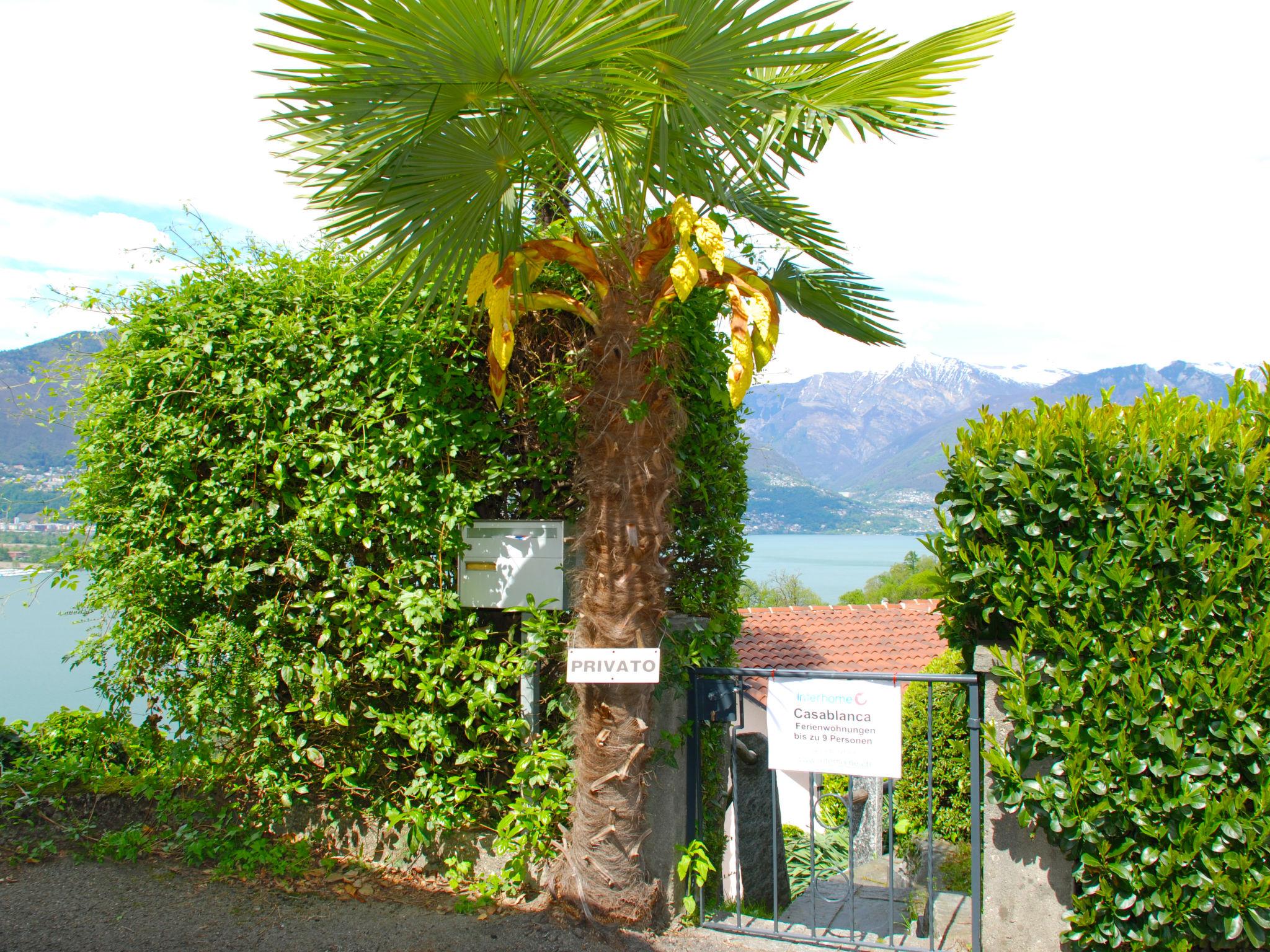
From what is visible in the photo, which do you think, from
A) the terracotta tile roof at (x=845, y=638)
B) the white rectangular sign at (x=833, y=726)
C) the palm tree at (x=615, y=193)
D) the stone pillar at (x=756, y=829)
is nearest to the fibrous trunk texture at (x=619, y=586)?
the palm tree at (x=615, y=193)

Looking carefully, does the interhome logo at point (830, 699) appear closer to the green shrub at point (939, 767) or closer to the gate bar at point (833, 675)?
the gate bar at point (833, 675)

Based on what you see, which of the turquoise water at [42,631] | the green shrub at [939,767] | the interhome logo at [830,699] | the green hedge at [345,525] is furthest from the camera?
the green shrub at [939,767]

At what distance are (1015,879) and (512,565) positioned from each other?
265 cm

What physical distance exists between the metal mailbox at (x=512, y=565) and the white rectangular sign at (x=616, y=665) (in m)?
0.41

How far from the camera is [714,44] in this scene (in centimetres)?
340

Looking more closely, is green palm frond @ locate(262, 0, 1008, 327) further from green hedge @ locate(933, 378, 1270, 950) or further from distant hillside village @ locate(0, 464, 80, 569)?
distant hillside village @ locate(0, 464, 80, 569)

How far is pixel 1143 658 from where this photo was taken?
335 cm

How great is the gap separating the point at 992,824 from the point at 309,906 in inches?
126

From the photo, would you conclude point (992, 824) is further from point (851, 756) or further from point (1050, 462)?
point (1050, 462)

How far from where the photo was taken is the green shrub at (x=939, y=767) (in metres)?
10.7

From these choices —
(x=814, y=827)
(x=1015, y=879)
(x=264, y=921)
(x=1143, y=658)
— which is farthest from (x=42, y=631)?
(x=1143, y=658)

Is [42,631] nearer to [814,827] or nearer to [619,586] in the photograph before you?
[619,586]

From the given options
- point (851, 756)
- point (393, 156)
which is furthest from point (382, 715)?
point (393, 156)

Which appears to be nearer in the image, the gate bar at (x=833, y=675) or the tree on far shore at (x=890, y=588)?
the gate bar at (x=833, y=675)
